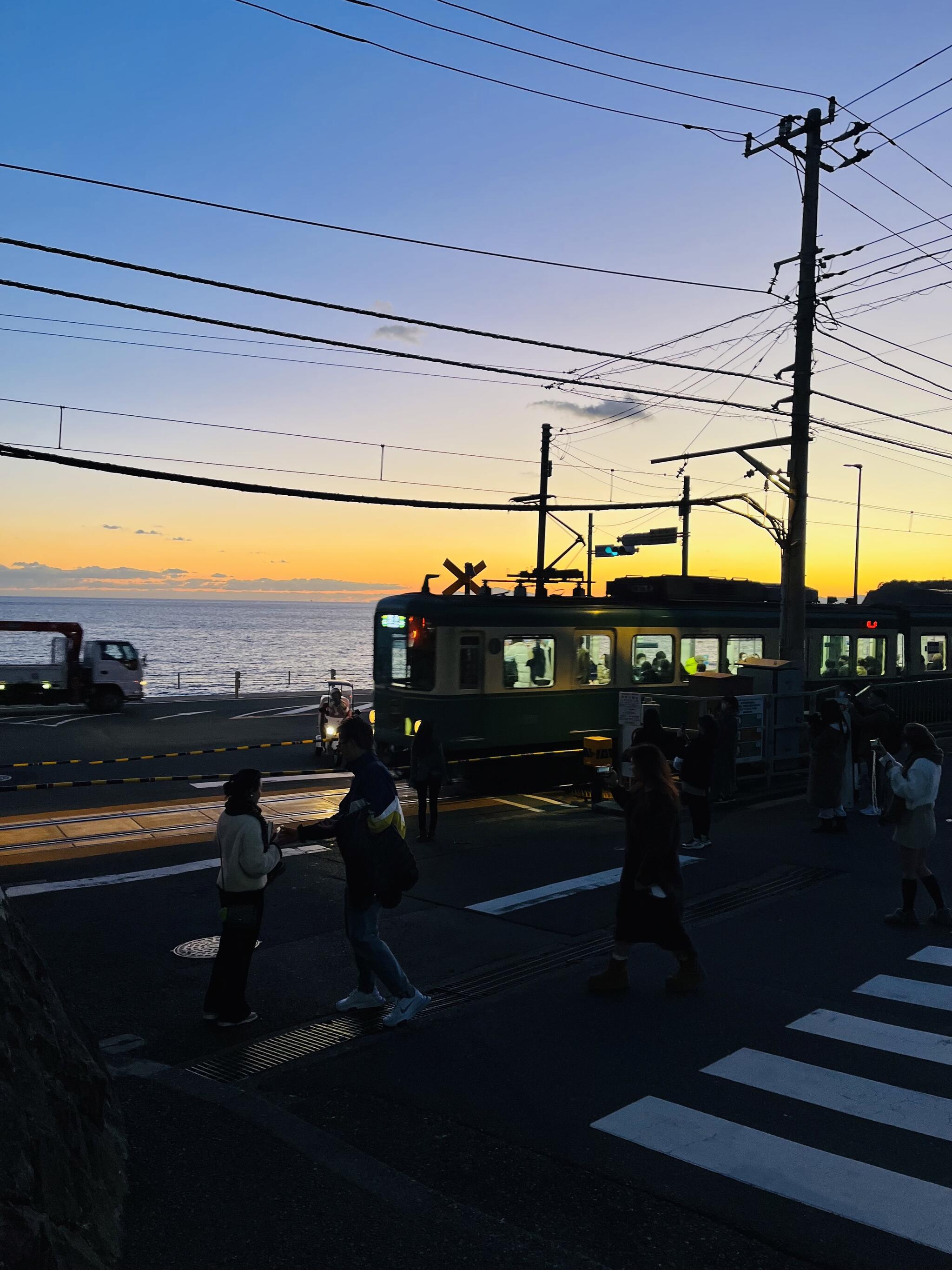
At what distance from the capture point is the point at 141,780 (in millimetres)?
14758

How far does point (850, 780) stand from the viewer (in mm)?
14180

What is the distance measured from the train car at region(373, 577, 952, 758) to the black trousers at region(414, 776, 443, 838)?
3730 mm

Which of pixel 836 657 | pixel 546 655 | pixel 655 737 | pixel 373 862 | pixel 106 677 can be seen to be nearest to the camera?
pixel 373 862

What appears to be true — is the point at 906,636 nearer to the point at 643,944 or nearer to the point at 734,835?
the point at 734,835

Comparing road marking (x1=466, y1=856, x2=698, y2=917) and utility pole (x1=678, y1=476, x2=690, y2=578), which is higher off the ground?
utility pole (x1=678, y1=476, x2=690, y2=578)

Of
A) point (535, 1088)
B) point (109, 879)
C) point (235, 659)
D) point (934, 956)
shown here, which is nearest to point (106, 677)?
point (109, 879)

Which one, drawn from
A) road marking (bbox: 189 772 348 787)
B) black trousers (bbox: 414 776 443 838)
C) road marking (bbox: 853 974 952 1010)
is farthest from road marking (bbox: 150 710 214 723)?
road marking (bbox: 853 974 952 1010)

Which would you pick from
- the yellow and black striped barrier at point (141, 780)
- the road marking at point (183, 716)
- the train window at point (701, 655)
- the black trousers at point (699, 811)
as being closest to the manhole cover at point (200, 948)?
the black trousers at point (699, 811)

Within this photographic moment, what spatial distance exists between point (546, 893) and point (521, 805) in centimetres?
568

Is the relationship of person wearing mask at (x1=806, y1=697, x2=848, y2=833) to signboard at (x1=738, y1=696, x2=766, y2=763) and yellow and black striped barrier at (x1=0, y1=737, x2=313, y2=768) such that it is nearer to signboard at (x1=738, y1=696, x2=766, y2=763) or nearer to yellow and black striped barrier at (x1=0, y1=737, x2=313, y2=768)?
signboard at (x1=738, y1=696, x2=766, y2=763)

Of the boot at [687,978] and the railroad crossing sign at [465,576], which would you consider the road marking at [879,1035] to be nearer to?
the boot at [687,978]

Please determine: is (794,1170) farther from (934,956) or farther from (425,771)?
(425,771)

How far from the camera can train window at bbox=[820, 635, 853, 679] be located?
23188mm

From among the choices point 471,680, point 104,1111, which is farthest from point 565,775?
point 104,1111
